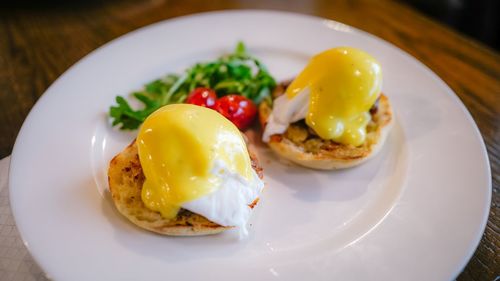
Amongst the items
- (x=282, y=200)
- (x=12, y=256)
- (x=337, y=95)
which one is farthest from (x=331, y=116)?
(x=12, y=256)

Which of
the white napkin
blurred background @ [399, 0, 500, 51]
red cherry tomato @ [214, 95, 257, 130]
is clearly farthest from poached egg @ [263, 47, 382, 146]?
blurred background @ [399, 0, 500, 51]

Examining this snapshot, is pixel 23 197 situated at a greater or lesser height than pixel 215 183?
lesser

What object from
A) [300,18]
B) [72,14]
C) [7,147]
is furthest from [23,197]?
[300,18]

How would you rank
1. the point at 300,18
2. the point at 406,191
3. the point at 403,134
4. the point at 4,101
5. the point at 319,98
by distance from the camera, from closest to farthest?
the point at 406,191, the point at 319,98, the point at 403,134, the point at 4,101, the point at 300,18

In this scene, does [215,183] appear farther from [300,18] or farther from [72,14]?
[72,14]

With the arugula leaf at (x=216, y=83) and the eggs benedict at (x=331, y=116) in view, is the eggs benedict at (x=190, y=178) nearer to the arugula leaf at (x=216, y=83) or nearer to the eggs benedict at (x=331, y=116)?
the eggs benedict at (x=331, y=116)
